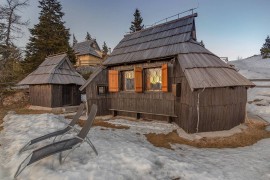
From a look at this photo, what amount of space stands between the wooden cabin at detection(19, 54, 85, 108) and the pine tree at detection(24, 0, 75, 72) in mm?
5081

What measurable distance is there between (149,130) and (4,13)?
21.1m

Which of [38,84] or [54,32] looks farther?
[54,32]

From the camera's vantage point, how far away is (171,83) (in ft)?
35.7

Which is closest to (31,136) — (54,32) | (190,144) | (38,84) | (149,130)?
(149,130)

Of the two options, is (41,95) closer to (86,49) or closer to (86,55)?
(86,55)

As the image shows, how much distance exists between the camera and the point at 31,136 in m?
7.29

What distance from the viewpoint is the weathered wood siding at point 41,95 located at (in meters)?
18.2

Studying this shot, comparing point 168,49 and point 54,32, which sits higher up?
point 54,32

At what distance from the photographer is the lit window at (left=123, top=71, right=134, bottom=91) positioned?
1298 cm

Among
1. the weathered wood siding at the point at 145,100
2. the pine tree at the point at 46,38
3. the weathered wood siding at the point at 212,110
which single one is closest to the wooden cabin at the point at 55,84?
the pine tree at the point at 46,38

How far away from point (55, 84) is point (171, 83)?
12566 mm

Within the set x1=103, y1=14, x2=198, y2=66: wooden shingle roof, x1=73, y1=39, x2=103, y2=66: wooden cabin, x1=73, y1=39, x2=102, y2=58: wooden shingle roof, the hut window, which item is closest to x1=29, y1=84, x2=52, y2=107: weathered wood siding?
the hut window

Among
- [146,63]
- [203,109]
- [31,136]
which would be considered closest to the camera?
[31,136]

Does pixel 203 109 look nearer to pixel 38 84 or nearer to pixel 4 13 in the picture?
pixel 38 84
